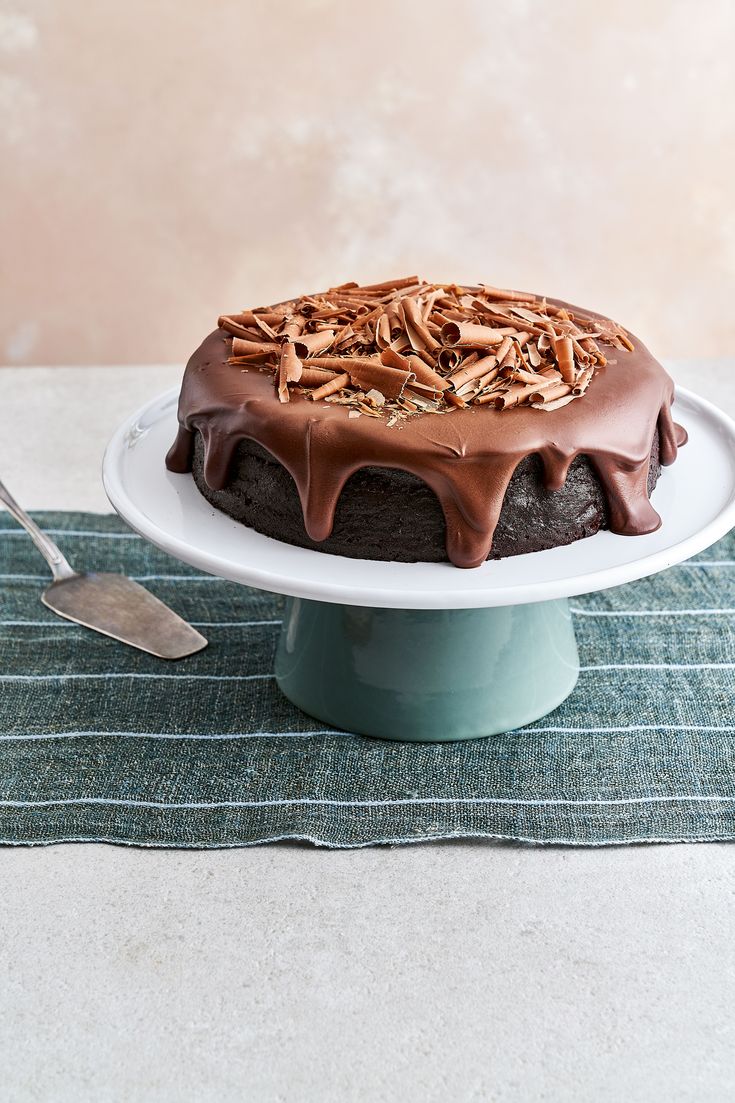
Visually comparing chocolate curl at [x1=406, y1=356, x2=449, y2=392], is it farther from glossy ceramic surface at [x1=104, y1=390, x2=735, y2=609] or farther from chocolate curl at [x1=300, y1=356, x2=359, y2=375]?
glossy ceramic surface at [x1=104, y1=390, x2=735, y2=609]

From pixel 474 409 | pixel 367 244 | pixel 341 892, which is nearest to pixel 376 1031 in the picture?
pixel 341 892

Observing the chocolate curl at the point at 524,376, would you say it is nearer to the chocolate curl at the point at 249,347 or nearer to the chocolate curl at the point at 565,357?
the chocolate curl at the point at 565,357

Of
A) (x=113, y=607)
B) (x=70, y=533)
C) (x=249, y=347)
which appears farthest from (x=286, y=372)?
(x=70, y=533)

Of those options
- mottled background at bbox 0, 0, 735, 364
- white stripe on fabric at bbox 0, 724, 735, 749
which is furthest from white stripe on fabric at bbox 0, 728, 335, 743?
mottled background at bbox 0, 0, 735, 364

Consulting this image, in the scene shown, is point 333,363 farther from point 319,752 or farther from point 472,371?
point 319,752

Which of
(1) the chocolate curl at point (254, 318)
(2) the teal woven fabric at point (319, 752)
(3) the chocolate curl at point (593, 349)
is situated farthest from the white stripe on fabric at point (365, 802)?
(1) the chocolate curl at point (254, 318)

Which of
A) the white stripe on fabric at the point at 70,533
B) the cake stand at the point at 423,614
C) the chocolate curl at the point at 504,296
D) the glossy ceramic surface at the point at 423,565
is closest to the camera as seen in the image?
the glossy ceramic surface at the point at 423,565
